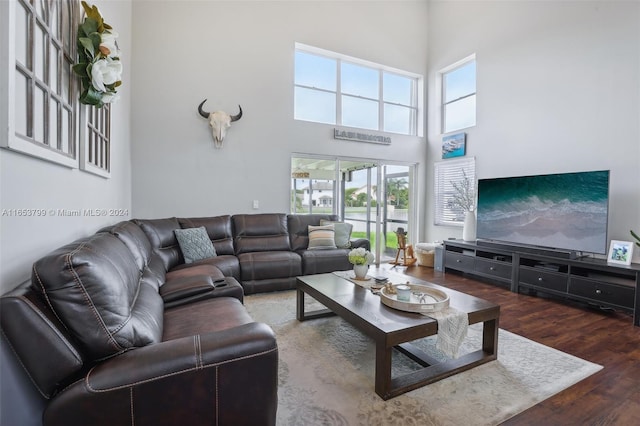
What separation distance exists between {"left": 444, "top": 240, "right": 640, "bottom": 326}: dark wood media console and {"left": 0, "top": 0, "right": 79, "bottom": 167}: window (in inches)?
184

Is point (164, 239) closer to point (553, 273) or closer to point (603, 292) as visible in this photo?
point (553, 273)

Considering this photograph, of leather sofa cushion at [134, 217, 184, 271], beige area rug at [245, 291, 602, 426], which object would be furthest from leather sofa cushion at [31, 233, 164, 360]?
leather sofa cushion at [134, 217, 184, 271]

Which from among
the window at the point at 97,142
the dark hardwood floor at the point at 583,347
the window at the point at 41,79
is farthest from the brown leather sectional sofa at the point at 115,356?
the dark hardwood floor at the point at 583,347

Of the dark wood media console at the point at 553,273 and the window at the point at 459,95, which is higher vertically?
the window at the point at 459,95

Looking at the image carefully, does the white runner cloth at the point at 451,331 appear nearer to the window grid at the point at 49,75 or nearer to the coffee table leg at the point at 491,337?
the coffee table leg at the point at 491,337

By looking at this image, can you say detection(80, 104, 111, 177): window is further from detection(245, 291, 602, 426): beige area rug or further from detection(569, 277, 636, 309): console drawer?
detection(569, 277, 636, 309): console drawer

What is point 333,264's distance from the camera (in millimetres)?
4211

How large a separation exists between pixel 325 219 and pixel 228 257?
174 centimetres

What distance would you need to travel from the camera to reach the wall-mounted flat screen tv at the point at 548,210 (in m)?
3.38

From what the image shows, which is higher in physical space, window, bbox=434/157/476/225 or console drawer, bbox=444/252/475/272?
window, bbox=434/157/476/225

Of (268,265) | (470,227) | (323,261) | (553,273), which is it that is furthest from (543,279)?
(268,265)

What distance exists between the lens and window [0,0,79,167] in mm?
1092

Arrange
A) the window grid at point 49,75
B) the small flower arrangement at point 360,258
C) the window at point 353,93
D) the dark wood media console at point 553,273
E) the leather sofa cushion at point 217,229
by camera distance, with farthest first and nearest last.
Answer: the window at point 353,93 → the leather sofa cushion at point 217,229 → the dark wood media console at point 553,273 → the small flower arrangement at point 360,258 → the window grid at point 49,75

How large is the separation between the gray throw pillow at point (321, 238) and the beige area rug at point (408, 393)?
6.00 ft
